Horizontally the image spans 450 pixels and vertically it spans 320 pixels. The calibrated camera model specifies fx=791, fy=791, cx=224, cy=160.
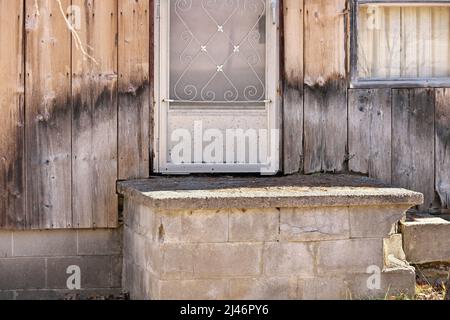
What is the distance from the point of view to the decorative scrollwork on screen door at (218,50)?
22.5 feet

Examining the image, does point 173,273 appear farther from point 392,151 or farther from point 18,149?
point 392,151

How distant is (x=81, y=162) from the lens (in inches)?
262

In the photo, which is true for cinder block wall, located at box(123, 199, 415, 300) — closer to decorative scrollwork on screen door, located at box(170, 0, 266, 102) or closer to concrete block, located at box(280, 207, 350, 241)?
concrete block, located at box(280, 207, 350, 241)

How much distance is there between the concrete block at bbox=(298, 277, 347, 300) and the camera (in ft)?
18.8

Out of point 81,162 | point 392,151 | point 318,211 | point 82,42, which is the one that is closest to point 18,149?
point 81,162

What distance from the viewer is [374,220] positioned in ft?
19.2

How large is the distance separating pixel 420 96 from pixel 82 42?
118 inches

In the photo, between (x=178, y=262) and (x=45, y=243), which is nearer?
(x=178, y=262)

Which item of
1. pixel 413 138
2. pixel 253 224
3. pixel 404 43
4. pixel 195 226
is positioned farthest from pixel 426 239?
pixel 195 226

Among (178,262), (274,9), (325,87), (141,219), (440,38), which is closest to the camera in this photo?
(178,262)

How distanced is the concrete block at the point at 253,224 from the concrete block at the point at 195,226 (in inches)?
2.5

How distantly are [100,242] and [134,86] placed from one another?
1.36 meters

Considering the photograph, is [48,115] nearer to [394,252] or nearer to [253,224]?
[253,224]

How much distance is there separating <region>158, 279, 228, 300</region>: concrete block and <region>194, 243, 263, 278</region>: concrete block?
6cm
